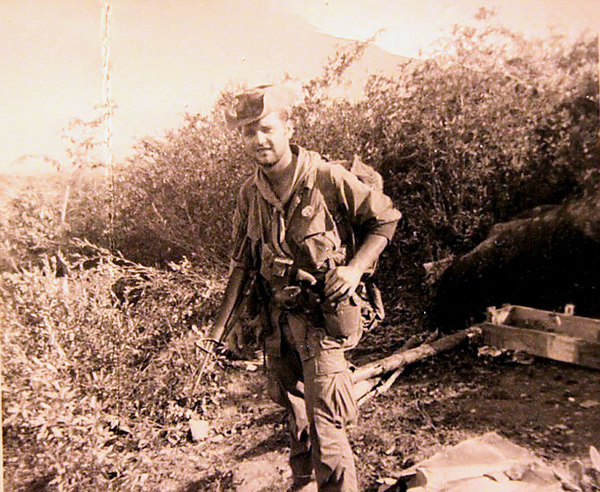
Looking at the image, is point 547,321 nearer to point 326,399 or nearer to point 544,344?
point 544,344

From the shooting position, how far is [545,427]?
260cm

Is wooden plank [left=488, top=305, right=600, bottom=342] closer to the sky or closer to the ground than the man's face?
closer to the ground

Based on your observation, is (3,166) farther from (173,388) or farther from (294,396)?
(294,396)

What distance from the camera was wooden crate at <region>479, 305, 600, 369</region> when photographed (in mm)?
2660

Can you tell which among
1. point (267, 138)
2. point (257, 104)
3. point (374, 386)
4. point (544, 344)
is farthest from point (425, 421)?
point (257, 104)

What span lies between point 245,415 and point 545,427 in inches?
64.8

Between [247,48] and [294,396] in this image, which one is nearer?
[294,396]

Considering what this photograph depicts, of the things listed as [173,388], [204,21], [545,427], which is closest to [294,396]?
[173,388]

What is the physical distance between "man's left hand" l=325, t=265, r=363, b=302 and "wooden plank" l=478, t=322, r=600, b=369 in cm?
152

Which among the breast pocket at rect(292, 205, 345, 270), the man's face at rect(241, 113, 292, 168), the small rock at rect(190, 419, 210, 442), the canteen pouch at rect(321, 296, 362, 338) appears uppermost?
the man's face at rect(241, 113, 292, 168)

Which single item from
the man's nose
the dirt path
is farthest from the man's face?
the dirt path

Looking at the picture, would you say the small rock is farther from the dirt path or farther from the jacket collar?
the jacket collar

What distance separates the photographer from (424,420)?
281 centimetres

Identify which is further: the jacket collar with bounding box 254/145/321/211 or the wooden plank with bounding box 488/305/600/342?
the wooden plank with bounding box 488/305/600/342
